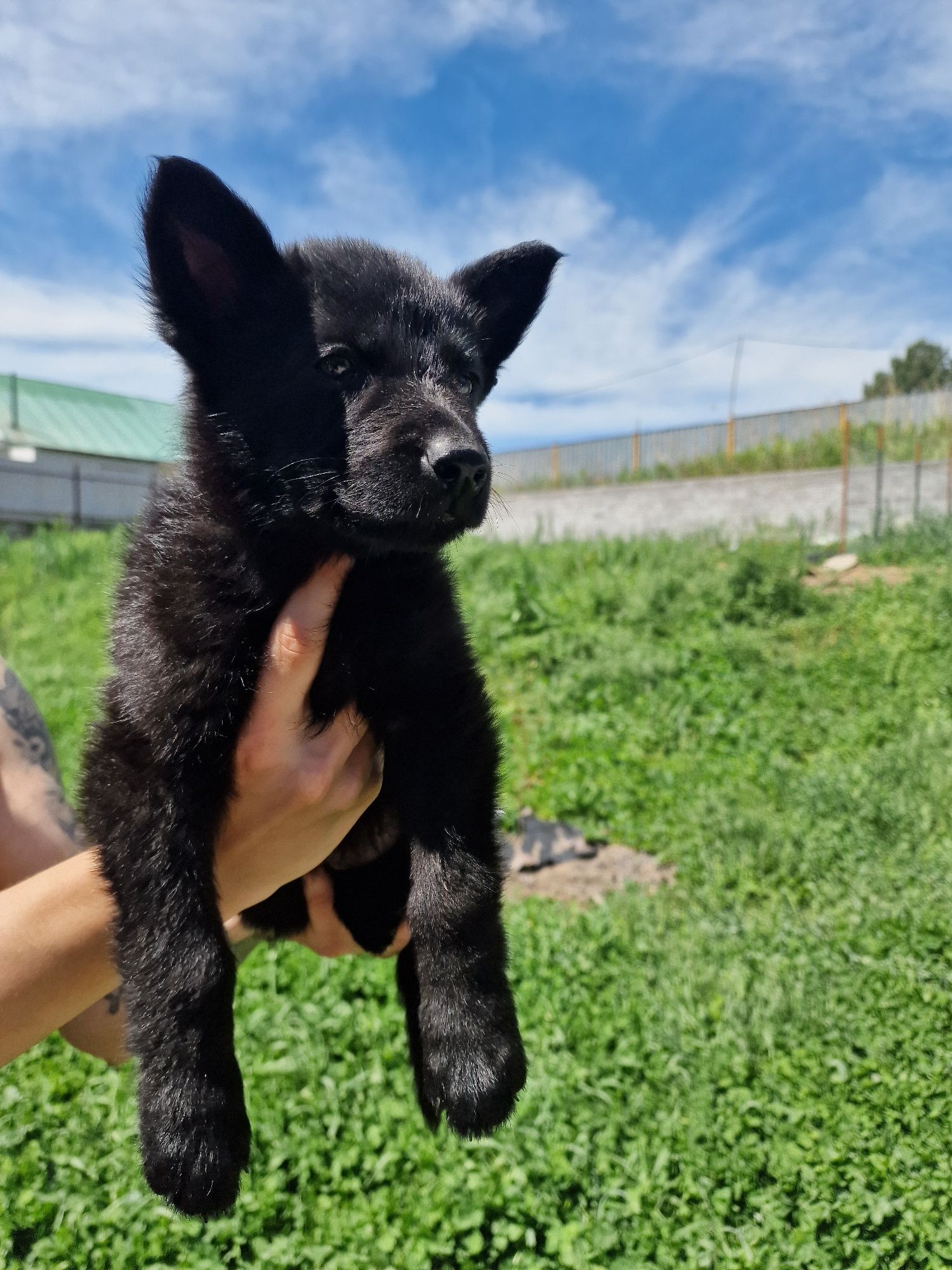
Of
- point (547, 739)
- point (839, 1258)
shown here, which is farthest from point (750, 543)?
point (839, 1258)

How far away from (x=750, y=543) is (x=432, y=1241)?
8.32 m

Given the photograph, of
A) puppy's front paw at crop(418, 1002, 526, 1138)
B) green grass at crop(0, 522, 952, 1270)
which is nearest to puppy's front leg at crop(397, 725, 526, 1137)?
puppy's front paw at crop(418, 1002, 526, 1138)

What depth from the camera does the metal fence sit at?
18.8m

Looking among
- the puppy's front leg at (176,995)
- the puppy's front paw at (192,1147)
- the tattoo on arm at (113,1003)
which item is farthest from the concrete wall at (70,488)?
the puppy's front paw at (192,1147)

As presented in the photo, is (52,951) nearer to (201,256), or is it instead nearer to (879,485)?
(201,256)

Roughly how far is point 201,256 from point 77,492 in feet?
65.8

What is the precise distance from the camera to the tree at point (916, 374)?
18547 millimetres

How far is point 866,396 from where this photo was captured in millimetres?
20453

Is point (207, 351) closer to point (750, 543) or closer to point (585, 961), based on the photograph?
point (585, 961)

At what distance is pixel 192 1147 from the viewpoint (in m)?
1.66

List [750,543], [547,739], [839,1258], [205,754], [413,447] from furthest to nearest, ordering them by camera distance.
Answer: [750,543] < [547,739] < [839,1258] < [205,754] < [413,447]

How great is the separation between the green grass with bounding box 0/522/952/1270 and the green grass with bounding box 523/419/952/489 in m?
8.74

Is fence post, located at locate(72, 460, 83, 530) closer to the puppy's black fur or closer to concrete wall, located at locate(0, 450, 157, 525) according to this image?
concrete wall, located at locate(0, 450, 157, 525)

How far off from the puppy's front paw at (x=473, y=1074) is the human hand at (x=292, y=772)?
465mm
